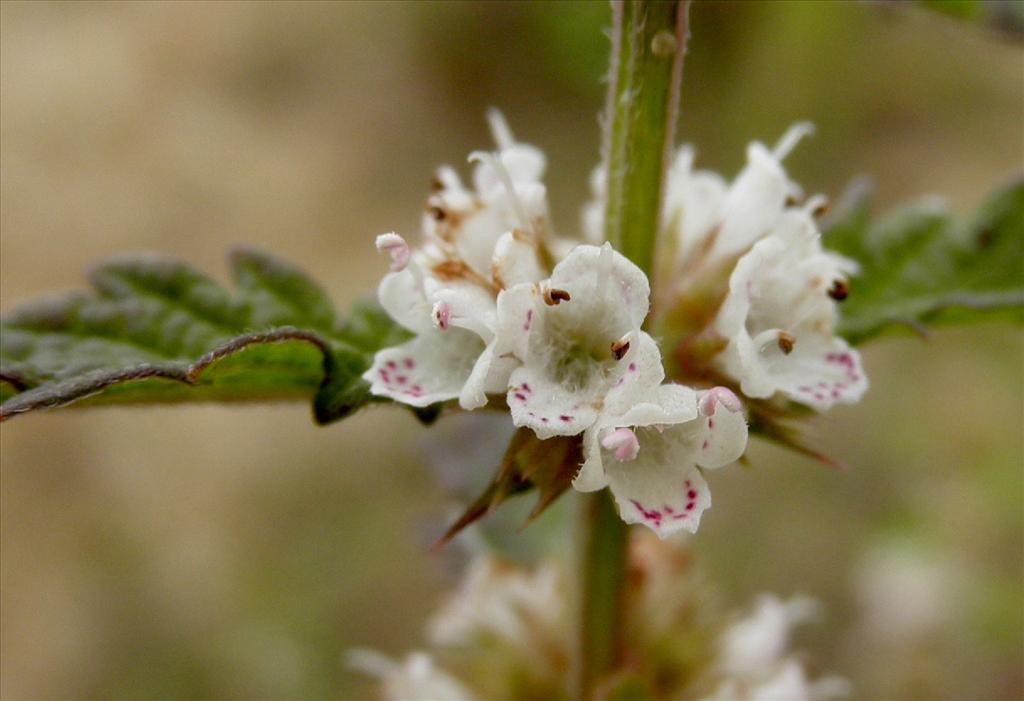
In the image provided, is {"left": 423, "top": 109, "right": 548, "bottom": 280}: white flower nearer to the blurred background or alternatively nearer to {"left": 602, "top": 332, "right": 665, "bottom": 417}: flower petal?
{"left": 602, "top": 332, "right": 665, "bottom": 417}: flower petal

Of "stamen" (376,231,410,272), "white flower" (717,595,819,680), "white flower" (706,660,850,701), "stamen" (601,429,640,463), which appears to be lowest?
"white flower" (717,595,819,680)

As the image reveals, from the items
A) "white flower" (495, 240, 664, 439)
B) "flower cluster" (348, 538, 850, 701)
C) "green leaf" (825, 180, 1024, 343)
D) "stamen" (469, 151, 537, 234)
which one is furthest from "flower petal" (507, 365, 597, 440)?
"flower cluster" (348, 538, 850, 701)

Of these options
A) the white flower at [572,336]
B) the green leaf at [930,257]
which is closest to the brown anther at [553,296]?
the white flower at [572,336]

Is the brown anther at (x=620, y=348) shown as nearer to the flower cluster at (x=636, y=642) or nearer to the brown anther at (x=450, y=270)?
the brown anther at (x=450, y=270)

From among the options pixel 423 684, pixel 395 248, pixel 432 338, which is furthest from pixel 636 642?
pixel 395 248

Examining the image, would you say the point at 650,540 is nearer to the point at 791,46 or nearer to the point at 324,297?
the point at 324,297

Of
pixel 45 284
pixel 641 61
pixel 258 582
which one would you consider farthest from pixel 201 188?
pixel 641 61
